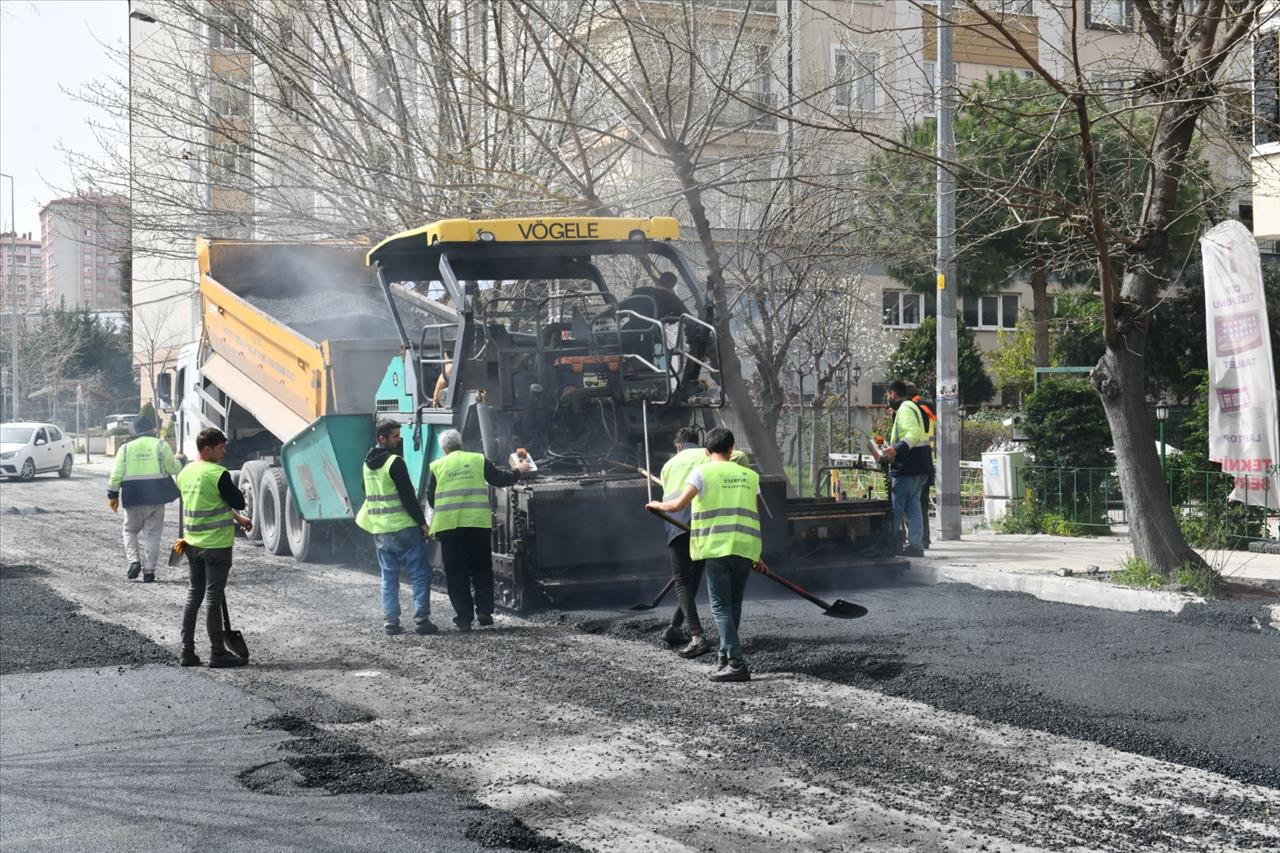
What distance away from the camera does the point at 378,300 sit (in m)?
15.9

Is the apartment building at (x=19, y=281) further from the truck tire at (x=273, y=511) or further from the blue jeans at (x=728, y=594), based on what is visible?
the blue jeans at (x=728, y=594)

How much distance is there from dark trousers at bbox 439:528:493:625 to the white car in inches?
980

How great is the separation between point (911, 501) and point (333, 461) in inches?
213

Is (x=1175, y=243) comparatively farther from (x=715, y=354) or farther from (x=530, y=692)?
(x=530, y=692)

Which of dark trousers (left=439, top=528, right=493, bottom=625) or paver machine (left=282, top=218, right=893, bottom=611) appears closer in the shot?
dark trousers (left=439, top=528, right=493, bottom=625)

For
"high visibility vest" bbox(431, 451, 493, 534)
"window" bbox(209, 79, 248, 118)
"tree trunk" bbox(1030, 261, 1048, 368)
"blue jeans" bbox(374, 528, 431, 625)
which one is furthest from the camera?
"tree trunk" bbox(1030, 261, 1048, 368)

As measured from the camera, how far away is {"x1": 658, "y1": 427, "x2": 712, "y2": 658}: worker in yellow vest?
29.1 feet

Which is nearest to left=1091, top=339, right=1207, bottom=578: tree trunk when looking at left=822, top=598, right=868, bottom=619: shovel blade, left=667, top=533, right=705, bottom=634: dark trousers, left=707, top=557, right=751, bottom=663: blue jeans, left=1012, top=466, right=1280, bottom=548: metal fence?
left=1012, top=466, right=1280, bottom=548: metal fence

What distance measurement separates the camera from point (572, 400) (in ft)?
37.8

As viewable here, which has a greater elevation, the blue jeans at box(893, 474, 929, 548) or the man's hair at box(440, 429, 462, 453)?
the man's hair at box(440, 429, 462, 453)

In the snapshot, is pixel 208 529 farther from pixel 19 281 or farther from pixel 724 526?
pixel 19 281

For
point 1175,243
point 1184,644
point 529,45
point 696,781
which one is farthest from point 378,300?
point 1175,243

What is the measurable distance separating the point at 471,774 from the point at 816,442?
12624mm

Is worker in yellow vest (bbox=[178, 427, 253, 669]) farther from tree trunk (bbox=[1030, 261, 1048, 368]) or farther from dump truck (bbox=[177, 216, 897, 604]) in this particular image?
tree trunk (bbox=[1030, 261, 1048, 368])
